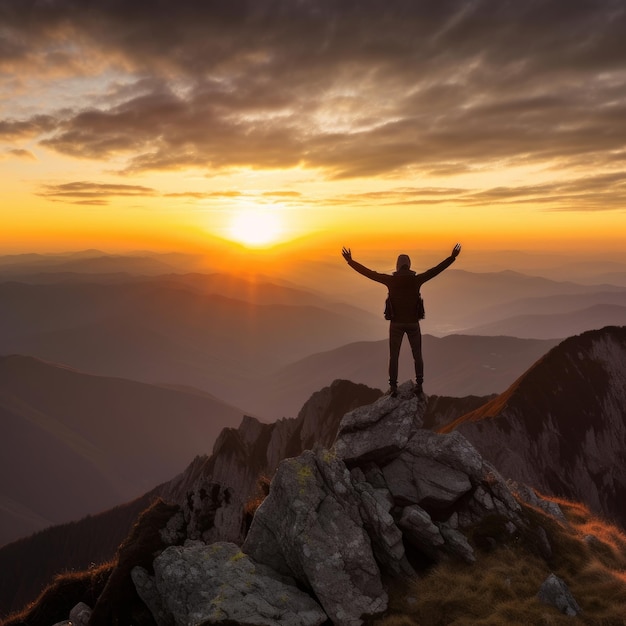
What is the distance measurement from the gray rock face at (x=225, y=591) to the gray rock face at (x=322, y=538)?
528mm

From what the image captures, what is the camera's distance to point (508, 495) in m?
17.0

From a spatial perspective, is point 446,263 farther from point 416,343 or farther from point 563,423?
point 563,423

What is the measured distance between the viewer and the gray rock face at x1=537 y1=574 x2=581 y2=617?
12.2 meters

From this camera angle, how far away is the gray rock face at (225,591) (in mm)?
12047

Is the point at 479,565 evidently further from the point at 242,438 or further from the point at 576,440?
the point at 242,438

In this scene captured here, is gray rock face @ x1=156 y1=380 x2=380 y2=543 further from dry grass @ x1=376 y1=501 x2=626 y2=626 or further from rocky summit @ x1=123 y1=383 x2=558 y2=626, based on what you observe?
dry grass @ x1=376 y1=501 x2=626 y2=626

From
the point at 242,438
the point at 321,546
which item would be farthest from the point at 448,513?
the point at 242,438

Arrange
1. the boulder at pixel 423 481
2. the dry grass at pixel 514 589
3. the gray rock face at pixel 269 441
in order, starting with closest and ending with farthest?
the dry grass at pixel 514 589 < the boulder at pixel 423 481 < the gray rock face at pixel 269 441

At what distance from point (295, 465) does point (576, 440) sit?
72.4 m

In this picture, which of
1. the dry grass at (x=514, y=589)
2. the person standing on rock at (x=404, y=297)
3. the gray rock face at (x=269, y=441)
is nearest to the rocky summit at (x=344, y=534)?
the dry grass at (x=514, y=589)

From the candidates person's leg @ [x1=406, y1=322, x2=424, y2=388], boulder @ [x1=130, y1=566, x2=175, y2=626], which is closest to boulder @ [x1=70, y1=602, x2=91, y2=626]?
boulder @ [x1=130, y1=566, x2=175, y2=626]

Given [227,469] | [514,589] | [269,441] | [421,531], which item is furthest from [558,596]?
[269,441]

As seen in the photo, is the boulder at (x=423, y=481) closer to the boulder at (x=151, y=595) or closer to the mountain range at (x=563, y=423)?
the boulder at (x=151, y=595)

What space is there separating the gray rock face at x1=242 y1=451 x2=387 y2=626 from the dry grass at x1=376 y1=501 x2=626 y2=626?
0.98 metres
